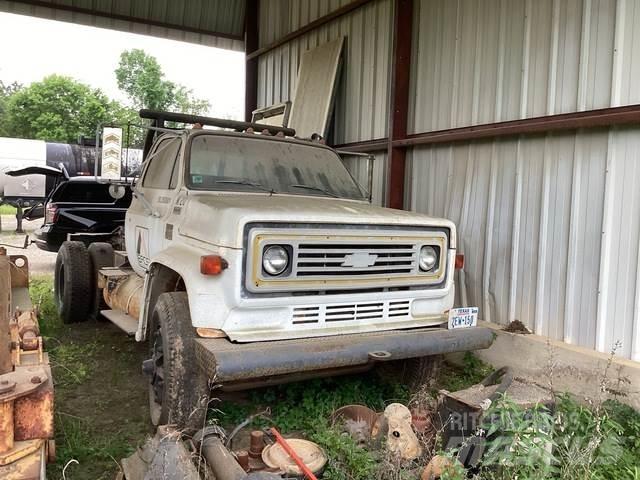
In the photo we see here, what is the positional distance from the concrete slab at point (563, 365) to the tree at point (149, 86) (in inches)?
1844

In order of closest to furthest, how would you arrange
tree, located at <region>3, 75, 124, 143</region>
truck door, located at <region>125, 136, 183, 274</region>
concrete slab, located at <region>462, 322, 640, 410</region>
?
concrete slab, located at <region>462, 322, 640, 410</region>, truck door, located at <region>125, 136, 183, 274</region>, tree, located at <region>3, 75, 124, 143</region>

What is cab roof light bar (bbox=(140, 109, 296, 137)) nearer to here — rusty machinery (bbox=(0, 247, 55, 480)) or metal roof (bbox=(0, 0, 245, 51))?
rusty machinery (bbox=(0, 247, 55, 480))

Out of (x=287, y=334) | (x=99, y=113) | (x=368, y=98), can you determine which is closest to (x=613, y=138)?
(x=287, y=334)

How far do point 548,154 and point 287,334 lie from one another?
324 cm

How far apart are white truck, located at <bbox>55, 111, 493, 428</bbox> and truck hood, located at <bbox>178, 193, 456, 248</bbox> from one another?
0.5 inches

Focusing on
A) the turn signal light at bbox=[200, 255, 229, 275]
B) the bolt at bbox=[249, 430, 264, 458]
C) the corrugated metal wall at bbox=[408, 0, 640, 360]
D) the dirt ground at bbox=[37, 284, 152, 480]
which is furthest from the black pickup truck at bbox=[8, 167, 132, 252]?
the bolt at bbox=[249, 430, 264, 458]

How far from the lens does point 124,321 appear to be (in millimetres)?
4906

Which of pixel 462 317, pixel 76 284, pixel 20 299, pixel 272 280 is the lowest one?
pixel 76 284

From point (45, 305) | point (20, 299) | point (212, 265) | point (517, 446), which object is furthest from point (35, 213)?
point (517, 446)

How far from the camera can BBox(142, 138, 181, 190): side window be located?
15.7 feet

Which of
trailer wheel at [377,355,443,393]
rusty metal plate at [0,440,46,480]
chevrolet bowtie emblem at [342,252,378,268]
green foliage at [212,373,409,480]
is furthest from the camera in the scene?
trailer wheel at [377,355,443,393]

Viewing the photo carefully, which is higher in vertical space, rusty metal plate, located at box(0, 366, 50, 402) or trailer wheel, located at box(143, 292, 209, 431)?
rusty metal plate, located at box(0, 366, 50, 402)

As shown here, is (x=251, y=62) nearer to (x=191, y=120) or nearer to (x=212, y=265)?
(x=191, y=120)

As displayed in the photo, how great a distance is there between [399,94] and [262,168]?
2.99 meters
